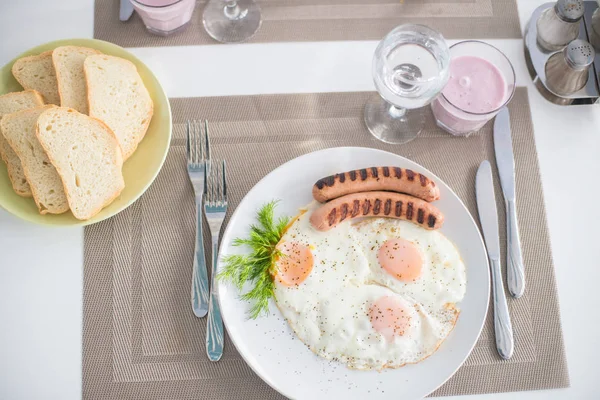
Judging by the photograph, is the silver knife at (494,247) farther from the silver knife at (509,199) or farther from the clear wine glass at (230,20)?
the clear wine glass at (230,20)

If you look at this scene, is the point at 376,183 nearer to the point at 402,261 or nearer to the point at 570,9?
the point at 402,261

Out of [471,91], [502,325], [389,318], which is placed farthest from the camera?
[471,91]

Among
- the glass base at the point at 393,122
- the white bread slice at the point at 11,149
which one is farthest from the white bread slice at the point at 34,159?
the glass base at the point at 393,122

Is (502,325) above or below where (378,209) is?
below

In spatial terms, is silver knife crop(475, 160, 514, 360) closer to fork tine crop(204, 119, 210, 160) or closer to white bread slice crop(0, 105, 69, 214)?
fork tine crop(204, 119, 210, 160)

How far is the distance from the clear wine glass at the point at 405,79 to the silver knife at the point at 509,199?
32 centimetres

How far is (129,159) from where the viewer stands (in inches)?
86.5

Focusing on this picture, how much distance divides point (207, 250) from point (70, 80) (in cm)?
82

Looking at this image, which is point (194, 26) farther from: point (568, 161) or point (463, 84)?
point (568, 161)

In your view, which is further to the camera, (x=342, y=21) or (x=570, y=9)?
(x=342, y=21)

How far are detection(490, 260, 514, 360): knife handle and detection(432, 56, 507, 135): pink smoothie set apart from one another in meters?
0.66

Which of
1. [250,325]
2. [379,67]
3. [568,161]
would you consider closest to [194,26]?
[379,67]

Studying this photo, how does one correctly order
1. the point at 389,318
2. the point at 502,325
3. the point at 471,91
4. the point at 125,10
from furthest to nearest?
the point at 125,10
the point at 471,91
the point at 502,325
the point at 389,318

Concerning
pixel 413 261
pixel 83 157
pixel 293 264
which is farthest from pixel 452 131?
pixel 83 157
